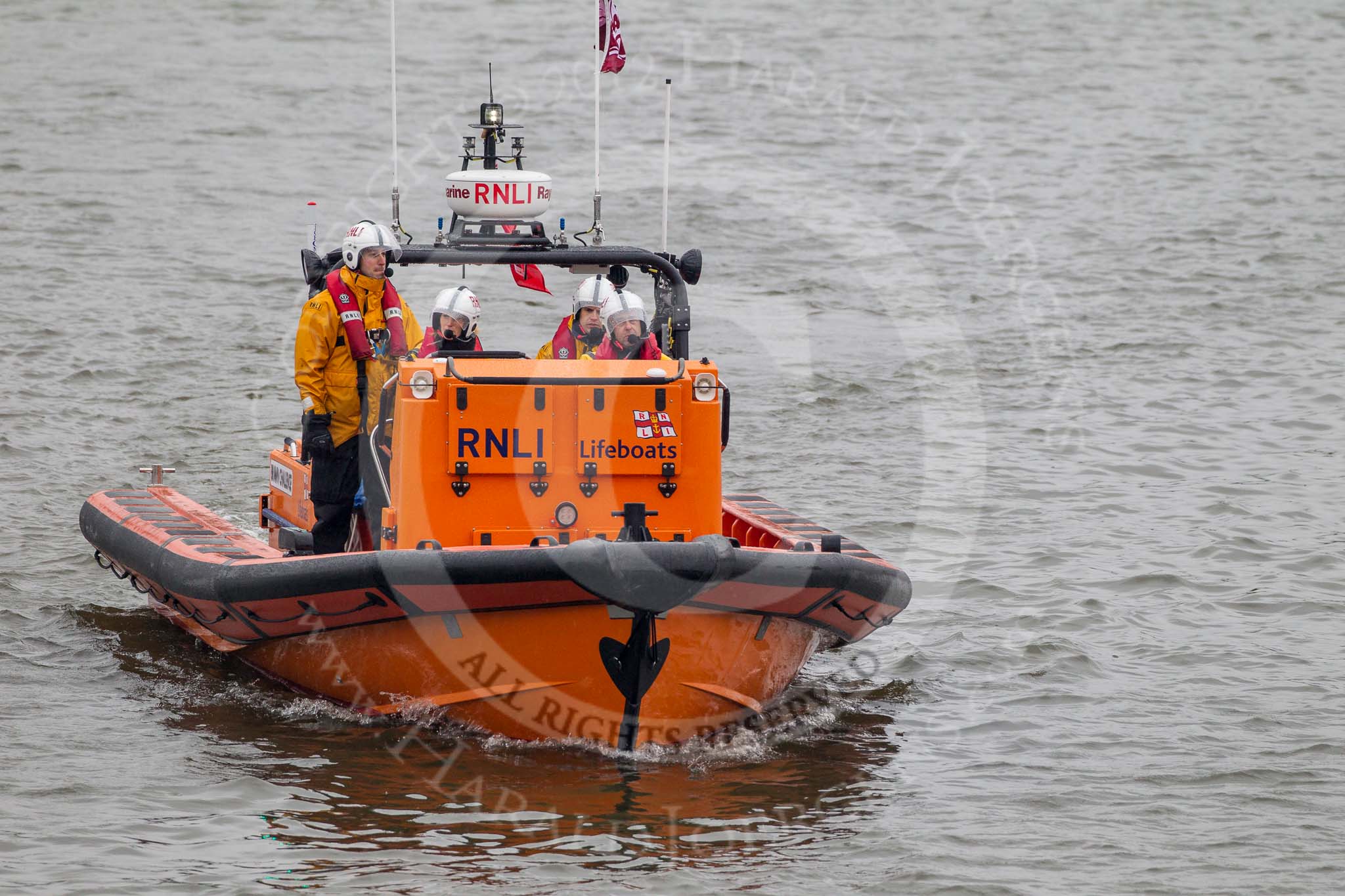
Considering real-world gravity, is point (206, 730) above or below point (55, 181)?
below

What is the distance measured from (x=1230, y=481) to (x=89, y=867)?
8245mm

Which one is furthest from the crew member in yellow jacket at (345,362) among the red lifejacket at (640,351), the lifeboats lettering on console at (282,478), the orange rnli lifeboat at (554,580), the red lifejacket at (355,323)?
the lifeboats lettering on console at (282,478)

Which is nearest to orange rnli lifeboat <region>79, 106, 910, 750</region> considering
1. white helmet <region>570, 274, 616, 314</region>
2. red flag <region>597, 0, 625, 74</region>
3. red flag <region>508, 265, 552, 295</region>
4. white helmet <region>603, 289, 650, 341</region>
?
white helmet <region>603, 289, 650, 341</region>

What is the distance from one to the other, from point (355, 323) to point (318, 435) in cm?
54

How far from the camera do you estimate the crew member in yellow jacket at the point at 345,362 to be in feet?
26.2

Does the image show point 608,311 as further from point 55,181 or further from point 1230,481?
point 55,181

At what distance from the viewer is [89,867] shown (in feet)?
19.8

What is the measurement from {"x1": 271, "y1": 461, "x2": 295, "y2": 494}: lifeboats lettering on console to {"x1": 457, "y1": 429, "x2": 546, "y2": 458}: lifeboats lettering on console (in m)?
2.26

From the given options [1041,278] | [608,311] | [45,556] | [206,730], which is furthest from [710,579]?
[1041,278]

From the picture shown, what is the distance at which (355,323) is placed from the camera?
317 inches

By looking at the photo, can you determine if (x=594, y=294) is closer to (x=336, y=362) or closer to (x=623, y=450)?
(x=623, y=450)

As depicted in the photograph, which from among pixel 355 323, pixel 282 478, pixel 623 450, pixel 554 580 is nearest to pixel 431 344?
pixel 355 323

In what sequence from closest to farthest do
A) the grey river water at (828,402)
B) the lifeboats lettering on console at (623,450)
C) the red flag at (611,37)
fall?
1. the grey river water at (828,402)
2. the lifeboats lettering on console at (623,450)
3. the red flag at (611,37)

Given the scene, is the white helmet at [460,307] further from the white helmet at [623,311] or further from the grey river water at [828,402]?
the grey river water at [828,402]
